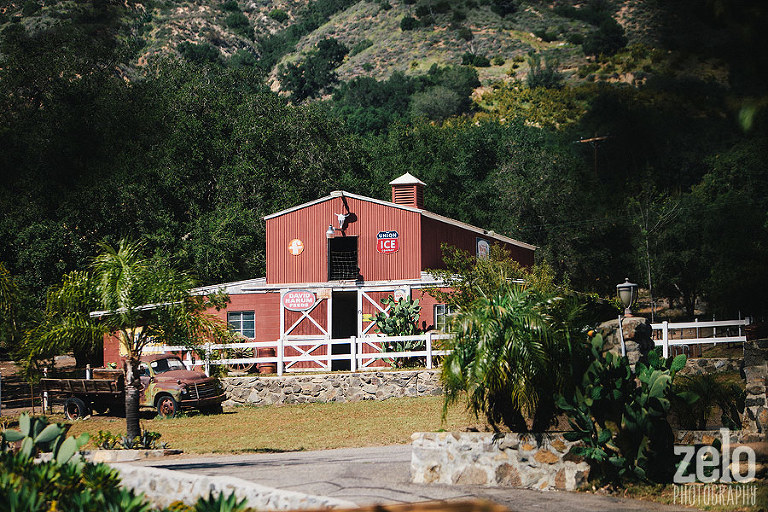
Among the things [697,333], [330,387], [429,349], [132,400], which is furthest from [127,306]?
[697,333]

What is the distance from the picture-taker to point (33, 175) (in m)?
40.9

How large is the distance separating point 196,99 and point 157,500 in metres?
50.2

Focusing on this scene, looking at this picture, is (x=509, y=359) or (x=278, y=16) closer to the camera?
(x=509, y=359)

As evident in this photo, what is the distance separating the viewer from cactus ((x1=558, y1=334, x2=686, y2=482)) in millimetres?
11266

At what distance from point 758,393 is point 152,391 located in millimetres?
15998

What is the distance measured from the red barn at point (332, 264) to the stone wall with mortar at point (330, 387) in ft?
18.8

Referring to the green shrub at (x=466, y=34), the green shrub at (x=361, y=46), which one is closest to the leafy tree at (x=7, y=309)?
the green shrub at (x=466, y=34)

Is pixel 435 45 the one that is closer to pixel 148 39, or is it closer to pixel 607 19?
pixel 148 39

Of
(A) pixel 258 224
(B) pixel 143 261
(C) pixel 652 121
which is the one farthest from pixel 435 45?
→ (C) pixel 652 121

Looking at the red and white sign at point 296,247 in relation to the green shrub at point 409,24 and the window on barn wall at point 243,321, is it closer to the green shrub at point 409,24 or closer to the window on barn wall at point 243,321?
the window on barn wall at point 243,321

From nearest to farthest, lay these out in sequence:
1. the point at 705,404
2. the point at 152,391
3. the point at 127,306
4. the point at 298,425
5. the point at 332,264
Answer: the point at 705,404 < the point at 127,306 < the point at 298,425 < the point at 152,391 < the point at 332,264

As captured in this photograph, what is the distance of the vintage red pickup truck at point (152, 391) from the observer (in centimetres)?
2284

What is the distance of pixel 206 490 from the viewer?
32.5 ft

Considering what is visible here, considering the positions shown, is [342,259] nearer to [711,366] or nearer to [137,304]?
[711,366]
